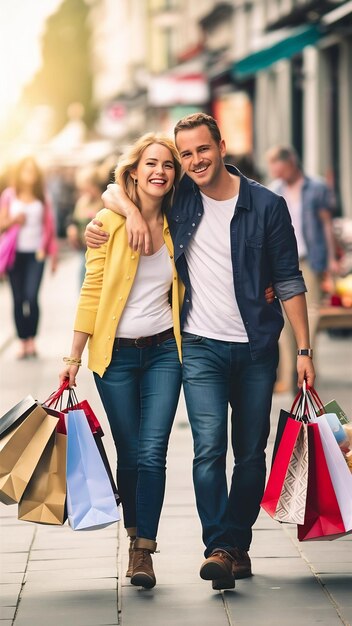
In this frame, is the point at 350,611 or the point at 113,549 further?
the point at 113,549

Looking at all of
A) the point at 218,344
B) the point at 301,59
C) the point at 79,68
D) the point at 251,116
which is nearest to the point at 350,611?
the point at 218,344

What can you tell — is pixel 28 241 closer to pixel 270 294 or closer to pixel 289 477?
pixel 270 294

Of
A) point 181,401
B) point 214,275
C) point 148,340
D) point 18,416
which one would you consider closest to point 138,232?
point 214,275

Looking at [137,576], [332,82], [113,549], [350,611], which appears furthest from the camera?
[332,82]

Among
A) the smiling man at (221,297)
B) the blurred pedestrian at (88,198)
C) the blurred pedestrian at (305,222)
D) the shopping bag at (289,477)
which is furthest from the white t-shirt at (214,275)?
the blurred pedestrian at (88,198)

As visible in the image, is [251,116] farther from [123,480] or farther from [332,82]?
[123,480]

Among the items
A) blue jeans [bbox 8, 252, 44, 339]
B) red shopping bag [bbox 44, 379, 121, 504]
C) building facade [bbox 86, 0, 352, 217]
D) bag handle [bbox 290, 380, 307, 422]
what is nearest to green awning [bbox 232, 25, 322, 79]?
building facade [bbox 86, 0, 352, 217]

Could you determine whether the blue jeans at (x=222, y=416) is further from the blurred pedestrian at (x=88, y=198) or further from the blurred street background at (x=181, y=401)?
the blurred pedestrian at (x=88, y=198)

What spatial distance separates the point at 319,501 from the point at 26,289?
8919mm

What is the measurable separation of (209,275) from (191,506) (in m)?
1.89

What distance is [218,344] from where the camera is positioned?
18.4ft

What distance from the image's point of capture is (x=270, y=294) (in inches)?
224

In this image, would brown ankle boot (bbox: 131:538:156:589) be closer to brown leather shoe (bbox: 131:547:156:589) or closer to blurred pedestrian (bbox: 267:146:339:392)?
brown leather shoe (bbox: 131:547:156:589)

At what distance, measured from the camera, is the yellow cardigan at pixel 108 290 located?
5.63 metres
